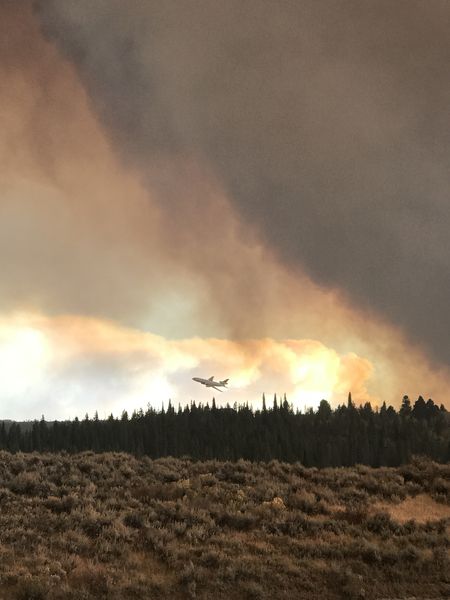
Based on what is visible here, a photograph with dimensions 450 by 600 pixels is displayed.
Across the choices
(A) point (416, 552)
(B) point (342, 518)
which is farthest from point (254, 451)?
(A) point (416, 552)

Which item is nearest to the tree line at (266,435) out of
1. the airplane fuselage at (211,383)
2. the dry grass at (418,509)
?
the airplane fuselage at (211,383)

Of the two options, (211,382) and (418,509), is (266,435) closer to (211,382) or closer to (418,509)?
(211,382)

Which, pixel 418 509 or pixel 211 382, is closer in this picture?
pixel 418 509

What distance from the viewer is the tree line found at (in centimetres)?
10112

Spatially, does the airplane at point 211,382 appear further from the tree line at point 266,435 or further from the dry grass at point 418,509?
the dry grass at point 418,509

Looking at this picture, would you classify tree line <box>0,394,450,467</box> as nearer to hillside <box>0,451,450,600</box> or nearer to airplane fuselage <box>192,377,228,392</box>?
airplane fuselage <box>192,377,228,392</box>

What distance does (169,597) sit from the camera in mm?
17438

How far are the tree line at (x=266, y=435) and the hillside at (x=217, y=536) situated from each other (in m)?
62.8

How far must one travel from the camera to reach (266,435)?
113m

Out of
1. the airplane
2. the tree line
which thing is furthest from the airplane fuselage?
the tree line

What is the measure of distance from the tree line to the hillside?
2471 inches

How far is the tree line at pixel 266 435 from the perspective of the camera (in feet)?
332

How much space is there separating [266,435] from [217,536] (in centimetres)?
9190

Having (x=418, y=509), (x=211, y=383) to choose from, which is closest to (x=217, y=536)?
(x=418, y=509)
